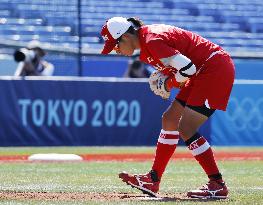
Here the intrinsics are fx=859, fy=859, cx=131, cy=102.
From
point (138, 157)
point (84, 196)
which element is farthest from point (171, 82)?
point (138, 157)

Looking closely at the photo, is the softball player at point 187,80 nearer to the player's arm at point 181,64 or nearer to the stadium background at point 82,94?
the player's arm at point 181,64

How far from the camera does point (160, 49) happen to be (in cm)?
795

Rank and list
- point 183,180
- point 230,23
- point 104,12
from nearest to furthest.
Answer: point 183,180, point 104,12, point 230,23

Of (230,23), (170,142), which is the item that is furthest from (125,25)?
(230,23)

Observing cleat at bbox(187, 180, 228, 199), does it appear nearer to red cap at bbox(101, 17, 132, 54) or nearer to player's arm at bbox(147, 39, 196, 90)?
player's arm at bbox(147, 39, 196, 90)

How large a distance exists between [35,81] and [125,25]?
872 cm

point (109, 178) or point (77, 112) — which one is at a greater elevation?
point (109, 178)

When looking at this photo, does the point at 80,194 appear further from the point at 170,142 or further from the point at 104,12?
the point at 104,12

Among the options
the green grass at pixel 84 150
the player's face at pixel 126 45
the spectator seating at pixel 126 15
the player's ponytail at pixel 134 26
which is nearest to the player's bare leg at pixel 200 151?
the player's face at pixel 126 45

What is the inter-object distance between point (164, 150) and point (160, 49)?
1.10 metres

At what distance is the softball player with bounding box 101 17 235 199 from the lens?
8266mm

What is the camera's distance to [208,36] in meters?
23.6

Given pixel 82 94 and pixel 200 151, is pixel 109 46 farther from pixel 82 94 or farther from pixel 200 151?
pixel 82 94

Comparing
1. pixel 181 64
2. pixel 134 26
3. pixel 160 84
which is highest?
pixel 134 26
